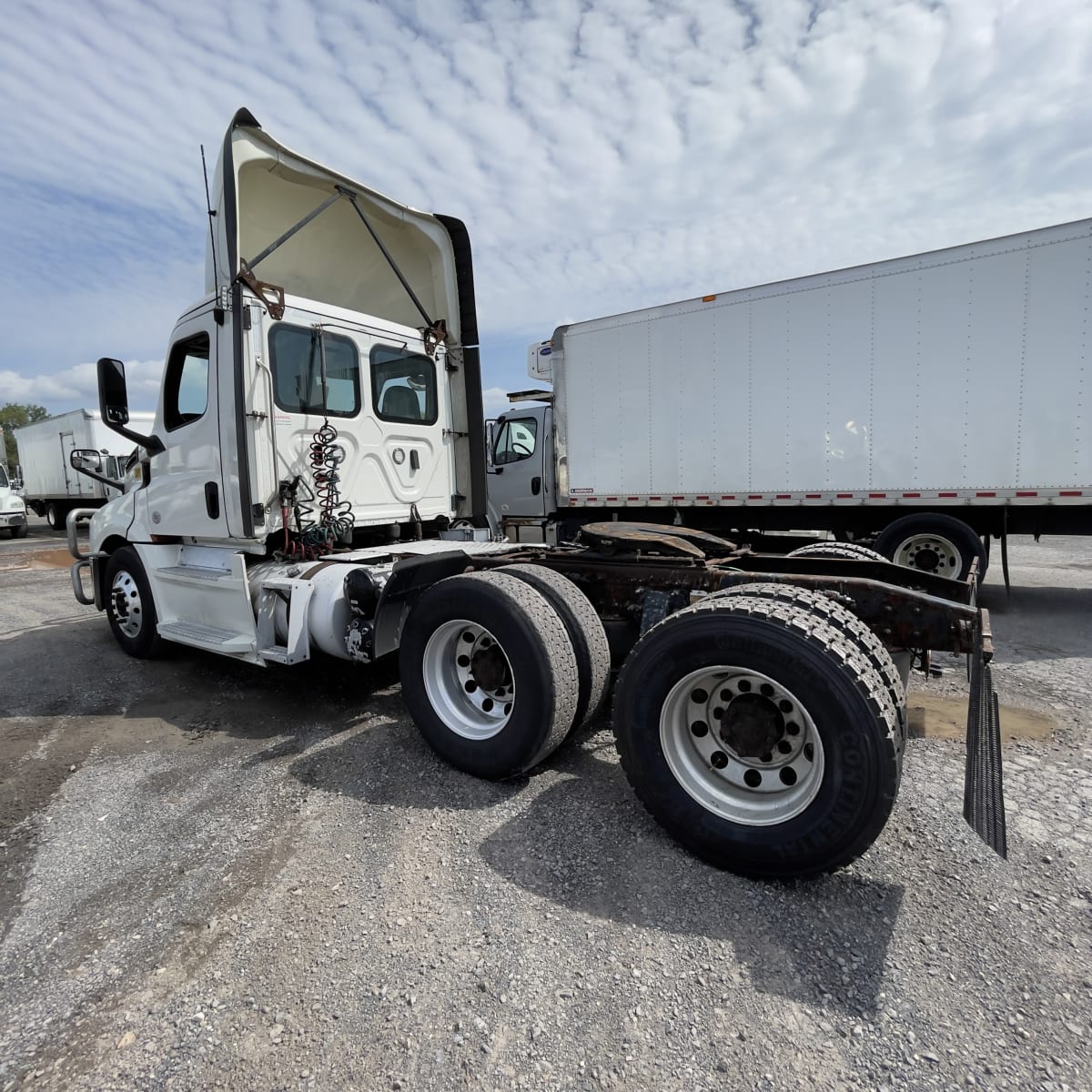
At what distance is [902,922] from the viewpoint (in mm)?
2309

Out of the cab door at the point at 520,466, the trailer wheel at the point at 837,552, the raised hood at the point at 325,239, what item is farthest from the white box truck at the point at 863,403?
the raised hood at the point at 325,239

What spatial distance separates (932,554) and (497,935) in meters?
7.04

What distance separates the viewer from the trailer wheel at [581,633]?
3.36 meters

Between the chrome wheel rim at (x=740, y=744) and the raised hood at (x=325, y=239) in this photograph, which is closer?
the chrome wheel rim at (x=740, y=744)

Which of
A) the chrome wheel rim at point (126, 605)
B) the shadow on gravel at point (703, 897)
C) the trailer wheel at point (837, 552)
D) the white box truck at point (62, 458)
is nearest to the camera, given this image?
the shadow on gravel at point (703, 897)

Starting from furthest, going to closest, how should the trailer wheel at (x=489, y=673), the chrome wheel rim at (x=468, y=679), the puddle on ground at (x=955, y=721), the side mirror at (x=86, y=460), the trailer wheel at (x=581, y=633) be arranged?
1. the side mirror at (x=86, y=460)
2. the puddle on ground at (x=955, y=721)
3. the chrome wheel rim at (x=468, y=679)
4. the trailer wheel at (x=581, y=633)
5. the trailer wheel at (x=489, y=673)

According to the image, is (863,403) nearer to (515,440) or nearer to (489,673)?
(515,440)

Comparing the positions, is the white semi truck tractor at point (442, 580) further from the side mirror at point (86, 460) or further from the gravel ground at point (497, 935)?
the gravel ground at point (497, 935)

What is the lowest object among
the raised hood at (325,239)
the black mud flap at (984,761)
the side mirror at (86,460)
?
the black mud flap at (984,761)

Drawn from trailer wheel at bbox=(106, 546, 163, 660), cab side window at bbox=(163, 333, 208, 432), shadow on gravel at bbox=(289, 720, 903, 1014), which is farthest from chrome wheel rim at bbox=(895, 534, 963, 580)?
trailer wheel at bbox=(106, 546, 163, 660)

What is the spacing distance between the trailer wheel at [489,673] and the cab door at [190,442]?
2.15m

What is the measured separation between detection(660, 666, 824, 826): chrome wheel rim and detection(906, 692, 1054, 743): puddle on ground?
1.83m

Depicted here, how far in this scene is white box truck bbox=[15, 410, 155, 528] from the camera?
19.4 meters

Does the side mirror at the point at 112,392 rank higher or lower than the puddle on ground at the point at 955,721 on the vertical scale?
higher
